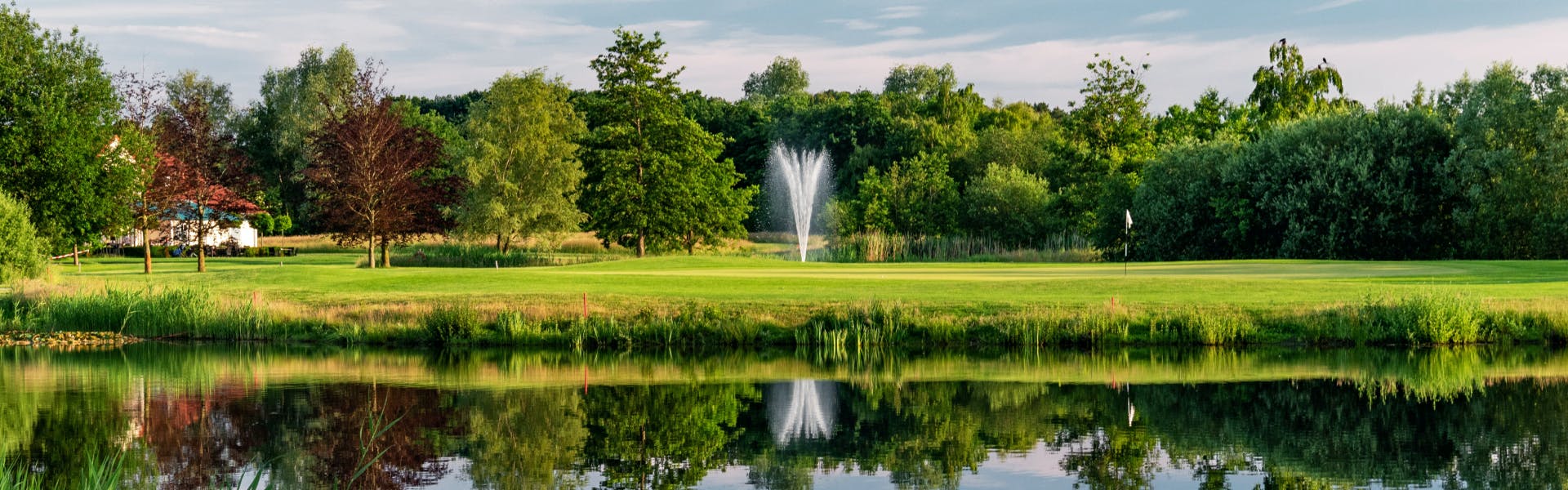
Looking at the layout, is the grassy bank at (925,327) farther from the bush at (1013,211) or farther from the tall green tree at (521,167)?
the bush at (1013,211)

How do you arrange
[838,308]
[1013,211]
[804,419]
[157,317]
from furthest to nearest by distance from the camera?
[1013,211]
[157,317]
[838,308]
[804,419]

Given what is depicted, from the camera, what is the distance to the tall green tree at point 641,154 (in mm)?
60500

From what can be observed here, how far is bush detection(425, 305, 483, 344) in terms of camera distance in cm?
3066

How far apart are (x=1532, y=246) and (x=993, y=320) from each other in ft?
101

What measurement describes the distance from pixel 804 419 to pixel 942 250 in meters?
40.6

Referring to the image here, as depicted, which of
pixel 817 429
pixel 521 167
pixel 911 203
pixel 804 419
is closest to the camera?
pixel 817 429

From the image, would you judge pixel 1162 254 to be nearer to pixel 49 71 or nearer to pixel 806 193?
pixel 806 193

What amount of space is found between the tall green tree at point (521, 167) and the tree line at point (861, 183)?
0.44 feet

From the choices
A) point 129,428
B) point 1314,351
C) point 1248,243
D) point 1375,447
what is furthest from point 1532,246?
point 129,428

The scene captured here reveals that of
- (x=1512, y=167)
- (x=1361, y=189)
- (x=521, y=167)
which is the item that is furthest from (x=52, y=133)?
(x=1512, y=167)

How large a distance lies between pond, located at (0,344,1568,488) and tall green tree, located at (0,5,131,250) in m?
19.2

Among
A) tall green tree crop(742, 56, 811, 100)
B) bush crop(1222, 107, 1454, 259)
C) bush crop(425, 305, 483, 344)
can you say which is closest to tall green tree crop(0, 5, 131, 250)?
bush crop(425, 305, 483, 344)

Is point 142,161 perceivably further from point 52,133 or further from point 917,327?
point 917,327

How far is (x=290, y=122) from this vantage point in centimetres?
9744
